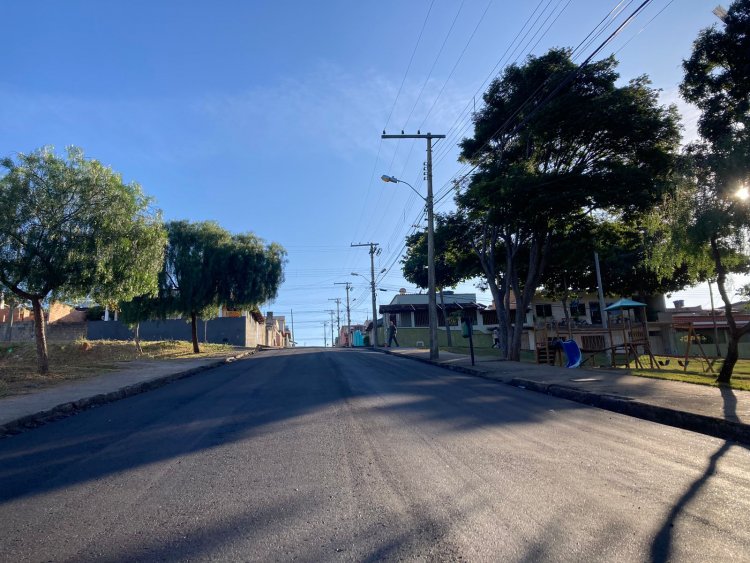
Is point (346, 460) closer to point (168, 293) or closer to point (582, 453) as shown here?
point (582, 453)

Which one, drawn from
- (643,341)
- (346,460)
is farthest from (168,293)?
(346,460)

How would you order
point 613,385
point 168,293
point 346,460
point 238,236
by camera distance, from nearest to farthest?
point 346,460 < point 613,385 < point 168,293 < point 238,236

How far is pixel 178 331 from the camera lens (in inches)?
1773

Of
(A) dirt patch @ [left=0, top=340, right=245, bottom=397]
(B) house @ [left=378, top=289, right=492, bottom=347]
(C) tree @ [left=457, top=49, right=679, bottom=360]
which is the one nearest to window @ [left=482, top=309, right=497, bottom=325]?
(B) house @ [left=378, top=289, right=492, bottom=347]

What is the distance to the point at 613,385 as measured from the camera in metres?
11.7

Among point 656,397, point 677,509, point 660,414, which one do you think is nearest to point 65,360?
point 656,397

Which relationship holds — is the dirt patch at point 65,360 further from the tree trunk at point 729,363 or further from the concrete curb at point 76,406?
the tree trunk at point 729,363

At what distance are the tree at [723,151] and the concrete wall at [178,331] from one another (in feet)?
123

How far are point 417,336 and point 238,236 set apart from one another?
73.1ft

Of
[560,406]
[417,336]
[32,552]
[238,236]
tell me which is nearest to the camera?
[32,552]

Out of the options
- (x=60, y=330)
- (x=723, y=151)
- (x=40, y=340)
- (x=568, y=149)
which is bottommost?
(x=40, y=340)

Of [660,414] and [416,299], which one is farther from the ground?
[416,299]

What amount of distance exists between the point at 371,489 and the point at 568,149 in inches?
674

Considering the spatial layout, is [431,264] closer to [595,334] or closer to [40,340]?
[595,334]
